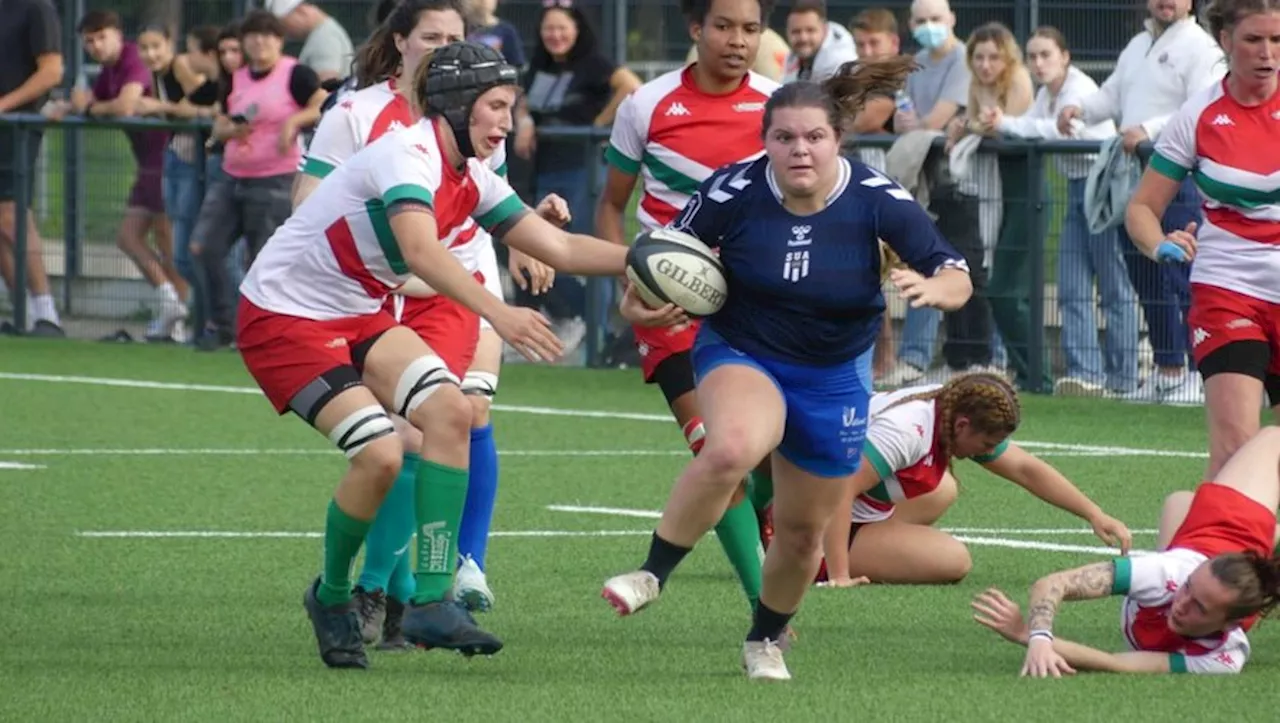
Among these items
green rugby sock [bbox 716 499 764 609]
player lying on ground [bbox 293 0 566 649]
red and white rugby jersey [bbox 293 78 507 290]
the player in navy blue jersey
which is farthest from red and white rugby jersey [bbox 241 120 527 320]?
green rugby sock [bbox 716 499 764 609]

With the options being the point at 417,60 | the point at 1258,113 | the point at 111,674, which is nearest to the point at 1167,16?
the point at 1258,113

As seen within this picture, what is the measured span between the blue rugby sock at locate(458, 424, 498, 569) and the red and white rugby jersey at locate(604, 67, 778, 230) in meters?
0.95

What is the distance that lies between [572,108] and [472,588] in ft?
27.7

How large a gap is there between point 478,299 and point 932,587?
266 centimetres

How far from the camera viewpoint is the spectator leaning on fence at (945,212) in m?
15.1

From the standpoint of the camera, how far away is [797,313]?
720 centimetres

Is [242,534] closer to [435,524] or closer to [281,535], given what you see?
[281,535]

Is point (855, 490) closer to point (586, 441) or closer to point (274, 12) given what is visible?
point (586, 441)

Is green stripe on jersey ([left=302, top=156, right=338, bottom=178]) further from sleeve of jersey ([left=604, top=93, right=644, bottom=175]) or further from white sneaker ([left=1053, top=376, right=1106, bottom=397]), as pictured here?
white sneaker ([left=1053, top=376, right=1106, bottom=397])

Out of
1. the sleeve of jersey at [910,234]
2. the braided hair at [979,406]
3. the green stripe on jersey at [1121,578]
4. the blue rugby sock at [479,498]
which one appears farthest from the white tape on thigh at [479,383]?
the green stripe on jersey at [1121,578]

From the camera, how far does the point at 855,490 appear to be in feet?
30.6

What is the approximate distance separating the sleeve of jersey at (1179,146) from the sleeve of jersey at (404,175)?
2.64 m

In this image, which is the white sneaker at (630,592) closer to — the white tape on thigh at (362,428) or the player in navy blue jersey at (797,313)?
the player in navy blue jersey at (797,313)

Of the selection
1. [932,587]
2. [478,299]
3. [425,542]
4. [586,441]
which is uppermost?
[478,299]
